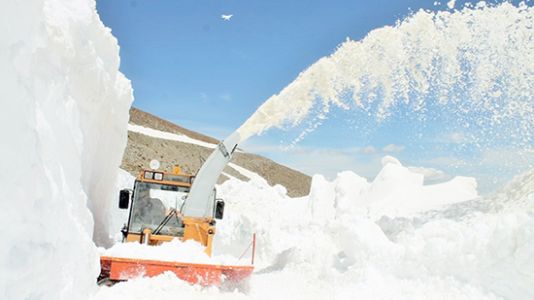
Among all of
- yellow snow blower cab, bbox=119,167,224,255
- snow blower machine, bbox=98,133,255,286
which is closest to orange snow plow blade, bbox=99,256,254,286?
snow blower machine, bbox=98,133,255,286

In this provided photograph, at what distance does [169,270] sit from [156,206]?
1.99 m

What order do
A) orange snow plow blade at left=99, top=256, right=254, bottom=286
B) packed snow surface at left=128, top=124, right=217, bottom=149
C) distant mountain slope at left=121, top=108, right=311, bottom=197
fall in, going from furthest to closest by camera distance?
packed snow surface at left=128, top=124, right=217, bottom=149 → distant mountain slope at left=121, top=108, right=311, bottom=197 → orange snow plow blade at left=99, top=256, right=254, bottom=286

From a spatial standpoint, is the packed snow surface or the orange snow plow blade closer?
the orange snow plow blade

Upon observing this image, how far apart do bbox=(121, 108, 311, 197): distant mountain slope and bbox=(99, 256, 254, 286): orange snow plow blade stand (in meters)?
22.1

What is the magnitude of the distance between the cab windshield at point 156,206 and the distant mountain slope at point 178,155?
2022cm

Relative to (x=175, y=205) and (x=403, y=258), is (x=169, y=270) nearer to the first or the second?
(x=175, y=205)

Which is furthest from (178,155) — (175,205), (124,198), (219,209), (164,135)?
(124,198)

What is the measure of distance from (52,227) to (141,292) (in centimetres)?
346

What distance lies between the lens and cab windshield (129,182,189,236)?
8.72 meters

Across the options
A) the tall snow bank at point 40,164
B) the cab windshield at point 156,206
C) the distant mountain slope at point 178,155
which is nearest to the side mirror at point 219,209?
the cab windshield at point 156,206

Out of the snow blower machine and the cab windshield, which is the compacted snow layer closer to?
the snow blower machine

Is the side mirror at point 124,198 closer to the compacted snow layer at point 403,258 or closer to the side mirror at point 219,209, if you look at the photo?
the side mirror at point 219,209

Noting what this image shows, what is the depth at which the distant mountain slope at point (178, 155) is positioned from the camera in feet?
102

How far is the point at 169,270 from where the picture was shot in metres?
7.14
